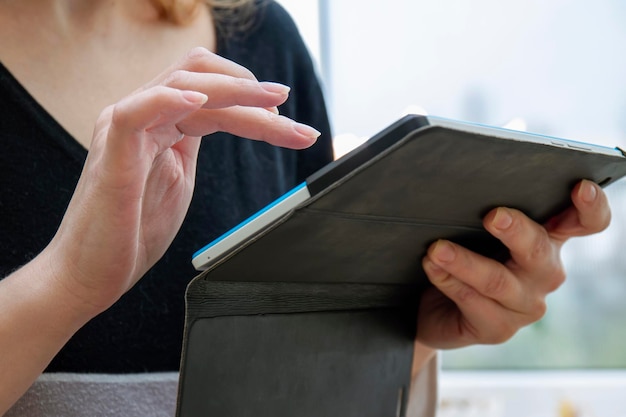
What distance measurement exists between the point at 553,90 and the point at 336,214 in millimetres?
1036

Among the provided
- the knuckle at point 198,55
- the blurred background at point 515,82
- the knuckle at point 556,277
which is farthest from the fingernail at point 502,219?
→ the blurred background at point 515,82

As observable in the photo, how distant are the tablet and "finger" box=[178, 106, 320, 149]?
0.21 ft

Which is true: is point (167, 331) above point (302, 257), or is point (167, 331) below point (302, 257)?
below

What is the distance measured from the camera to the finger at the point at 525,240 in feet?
1.68

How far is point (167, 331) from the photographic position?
63 cm

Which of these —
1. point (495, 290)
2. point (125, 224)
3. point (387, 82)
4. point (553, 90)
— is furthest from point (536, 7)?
point (125, 224)

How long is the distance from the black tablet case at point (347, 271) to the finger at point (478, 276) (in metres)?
0.01

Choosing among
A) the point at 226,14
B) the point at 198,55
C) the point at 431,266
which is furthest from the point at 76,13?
the point at 431,266

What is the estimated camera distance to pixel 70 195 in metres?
0.60

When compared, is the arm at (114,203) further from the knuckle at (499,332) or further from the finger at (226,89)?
the knuckle at (499,332)

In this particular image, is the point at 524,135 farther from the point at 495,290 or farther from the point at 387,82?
the point at 387,82

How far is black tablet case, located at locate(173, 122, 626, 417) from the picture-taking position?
397mm

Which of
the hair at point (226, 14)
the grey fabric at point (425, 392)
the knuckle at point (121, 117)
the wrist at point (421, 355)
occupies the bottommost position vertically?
the grey fabric at point (425, 392)

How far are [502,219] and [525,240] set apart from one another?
0.04 meters
